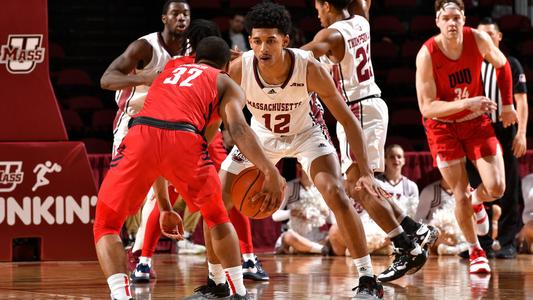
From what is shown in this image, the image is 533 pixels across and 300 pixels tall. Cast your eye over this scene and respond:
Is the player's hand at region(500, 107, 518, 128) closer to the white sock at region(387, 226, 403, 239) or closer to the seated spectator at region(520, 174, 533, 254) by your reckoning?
the white sock at region(387, 226, 403, 239)

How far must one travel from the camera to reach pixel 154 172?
469 centimetres

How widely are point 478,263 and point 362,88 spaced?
5.03 ft

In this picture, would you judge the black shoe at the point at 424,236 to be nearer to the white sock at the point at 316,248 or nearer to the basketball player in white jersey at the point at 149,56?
the basketball player in white jersey at the point at 149,56

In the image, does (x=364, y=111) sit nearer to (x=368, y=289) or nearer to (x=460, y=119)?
(x=460, y=119)

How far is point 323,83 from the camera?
5.44 m

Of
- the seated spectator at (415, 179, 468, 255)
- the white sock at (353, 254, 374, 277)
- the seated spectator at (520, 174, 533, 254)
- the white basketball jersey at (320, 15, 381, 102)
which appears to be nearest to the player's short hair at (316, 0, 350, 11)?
the white basketball jersey at (320, 15, 381, 102)

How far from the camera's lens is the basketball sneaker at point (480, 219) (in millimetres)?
7878

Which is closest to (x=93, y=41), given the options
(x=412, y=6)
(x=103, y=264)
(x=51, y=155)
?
(x=412, y=6)

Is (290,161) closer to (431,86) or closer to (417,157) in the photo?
(417,157)

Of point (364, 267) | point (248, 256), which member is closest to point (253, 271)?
point (248, 256)

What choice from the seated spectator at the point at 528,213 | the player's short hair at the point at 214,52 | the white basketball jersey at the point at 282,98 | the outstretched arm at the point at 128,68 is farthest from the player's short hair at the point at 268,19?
the seated spectator at the point at 528,213

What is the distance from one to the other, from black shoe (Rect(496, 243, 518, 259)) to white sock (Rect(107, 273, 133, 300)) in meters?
4.88

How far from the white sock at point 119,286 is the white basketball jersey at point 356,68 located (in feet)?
8.99

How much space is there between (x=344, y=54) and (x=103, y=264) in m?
2.72
